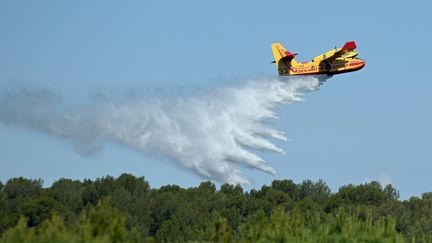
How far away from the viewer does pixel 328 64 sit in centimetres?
6341

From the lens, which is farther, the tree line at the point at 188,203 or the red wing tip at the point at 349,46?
the tree line at the point at 188,203

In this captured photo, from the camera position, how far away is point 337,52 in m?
63.5

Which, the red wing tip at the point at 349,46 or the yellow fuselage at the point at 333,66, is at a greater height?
the red wing tip at the point at 349,46

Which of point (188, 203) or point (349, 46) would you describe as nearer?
point (349, 46)

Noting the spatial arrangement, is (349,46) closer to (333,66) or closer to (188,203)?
(333,66)

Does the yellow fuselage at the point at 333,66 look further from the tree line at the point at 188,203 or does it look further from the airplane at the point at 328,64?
the tree line at the point at 188,203

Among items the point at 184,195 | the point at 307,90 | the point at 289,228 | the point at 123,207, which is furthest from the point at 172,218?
the point at 289,228

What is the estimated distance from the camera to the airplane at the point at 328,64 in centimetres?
6341

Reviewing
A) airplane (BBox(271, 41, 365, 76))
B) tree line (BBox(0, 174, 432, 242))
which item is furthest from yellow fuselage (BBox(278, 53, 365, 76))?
tree line (BBox(0, 174, 432, 242))

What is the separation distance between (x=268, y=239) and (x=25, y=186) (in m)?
76.7

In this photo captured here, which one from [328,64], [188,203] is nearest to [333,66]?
[328,64]

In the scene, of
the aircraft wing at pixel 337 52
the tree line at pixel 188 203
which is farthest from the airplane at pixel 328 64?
the tree line at pixel 188 203

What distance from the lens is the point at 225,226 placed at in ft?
95.9

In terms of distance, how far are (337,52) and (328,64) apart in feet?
3.12
